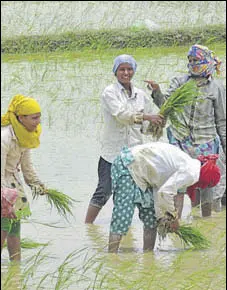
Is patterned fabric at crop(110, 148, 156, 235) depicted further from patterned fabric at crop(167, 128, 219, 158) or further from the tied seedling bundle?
patterned fabric at crop(167, 128, 219, 158)

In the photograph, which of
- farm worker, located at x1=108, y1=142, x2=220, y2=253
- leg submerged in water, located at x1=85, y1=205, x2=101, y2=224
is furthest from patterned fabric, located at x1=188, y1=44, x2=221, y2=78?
farm worker, located at x1=108, y1=142, x2=220, y2=253

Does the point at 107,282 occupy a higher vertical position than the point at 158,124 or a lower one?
lower

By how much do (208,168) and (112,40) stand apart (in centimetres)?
600

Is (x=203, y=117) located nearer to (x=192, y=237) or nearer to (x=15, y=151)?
(x=192, y=237)

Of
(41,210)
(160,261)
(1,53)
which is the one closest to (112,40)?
(1,53)

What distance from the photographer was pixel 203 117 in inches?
279

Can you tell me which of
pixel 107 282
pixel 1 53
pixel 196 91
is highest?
pixel 1 53

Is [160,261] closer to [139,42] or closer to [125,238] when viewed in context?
[125,238]

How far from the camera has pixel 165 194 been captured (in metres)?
5.80

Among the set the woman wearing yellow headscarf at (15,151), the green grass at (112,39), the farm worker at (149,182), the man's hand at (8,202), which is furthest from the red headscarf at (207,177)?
the green grass at (112,39)

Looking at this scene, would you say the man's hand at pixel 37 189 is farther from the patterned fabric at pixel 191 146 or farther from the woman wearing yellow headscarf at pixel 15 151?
the patterned fabric at pixel 191 146

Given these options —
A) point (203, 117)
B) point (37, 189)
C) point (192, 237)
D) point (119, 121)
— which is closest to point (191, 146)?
point (203, 117)

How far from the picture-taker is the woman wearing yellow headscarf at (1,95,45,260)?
212 inches

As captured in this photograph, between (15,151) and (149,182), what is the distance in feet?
2.53
